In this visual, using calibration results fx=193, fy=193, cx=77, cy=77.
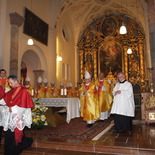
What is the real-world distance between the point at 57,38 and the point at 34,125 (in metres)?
9.71

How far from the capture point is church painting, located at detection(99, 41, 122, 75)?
16984mm

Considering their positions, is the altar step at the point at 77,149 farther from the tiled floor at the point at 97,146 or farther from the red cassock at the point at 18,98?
the red cassock at the point at 18,98

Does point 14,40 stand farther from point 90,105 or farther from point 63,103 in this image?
point 90,105

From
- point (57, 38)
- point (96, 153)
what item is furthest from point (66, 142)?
point (57, 38)

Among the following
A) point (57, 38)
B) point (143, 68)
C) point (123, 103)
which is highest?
point (57, 38)

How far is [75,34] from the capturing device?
59.8 feet

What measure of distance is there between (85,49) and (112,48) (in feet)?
8.23

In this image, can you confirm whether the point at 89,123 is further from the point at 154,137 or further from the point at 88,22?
the point at 88,22

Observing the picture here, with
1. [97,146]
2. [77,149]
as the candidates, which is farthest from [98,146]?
[77,149]

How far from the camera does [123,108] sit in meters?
5.46

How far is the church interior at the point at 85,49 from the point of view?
446cm

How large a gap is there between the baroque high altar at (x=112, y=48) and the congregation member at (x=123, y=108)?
10.6 m

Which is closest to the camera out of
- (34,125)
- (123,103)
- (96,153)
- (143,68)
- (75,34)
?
(96,153)

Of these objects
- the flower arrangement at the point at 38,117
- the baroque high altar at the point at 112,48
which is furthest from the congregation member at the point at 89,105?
the baroque high altar at the point at 112,48
